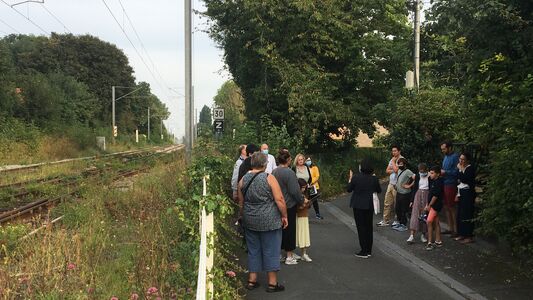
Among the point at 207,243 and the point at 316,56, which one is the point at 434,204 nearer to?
the point at 207,243

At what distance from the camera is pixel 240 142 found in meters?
17.6

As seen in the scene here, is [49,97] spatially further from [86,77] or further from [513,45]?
[513,45]

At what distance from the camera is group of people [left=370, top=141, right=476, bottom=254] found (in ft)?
29.6

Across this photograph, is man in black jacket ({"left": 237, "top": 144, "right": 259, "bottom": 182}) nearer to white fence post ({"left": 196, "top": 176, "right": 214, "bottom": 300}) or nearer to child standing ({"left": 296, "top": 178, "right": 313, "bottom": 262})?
child standing ({"left": 296, "top": 178, "right": 313, "bottom": 262})

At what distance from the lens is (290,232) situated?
317 inches

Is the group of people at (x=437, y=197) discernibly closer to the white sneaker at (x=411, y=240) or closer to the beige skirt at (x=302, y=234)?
the white sneaker at (x=411, y=240)

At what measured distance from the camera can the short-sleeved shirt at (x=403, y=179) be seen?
10602 millimetres

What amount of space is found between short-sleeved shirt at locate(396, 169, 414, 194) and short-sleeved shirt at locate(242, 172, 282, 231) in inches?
189

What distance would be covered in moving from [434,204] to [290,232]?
2637mm

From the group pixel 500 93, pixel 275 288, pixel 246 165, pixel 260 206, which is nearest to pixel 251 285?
pixel 275 288

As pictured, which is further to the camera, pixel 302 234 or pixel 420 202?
pixel 420 202

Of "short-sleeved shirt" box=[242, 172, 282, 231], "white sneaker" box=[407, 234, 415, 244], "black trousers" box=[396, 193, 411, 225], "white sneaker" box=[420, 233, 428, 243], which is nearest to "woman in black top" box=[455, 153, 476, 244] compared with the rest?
"white sneaker" box=[420, 233, 428, 243]

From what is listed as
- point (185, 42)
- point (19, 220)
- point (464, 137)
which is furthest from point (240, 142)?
point (464, 137)

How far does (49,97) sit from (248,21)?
92.8 feet
